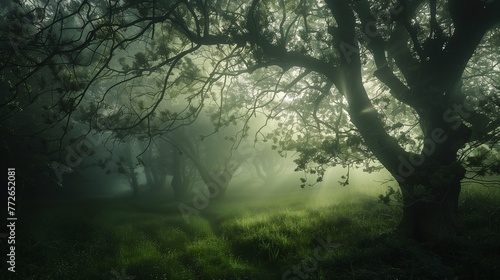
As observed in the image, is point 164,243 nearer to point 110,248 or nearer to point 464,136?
point 110,248

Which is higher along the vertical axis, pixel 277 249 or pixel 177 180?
pixel 177 180

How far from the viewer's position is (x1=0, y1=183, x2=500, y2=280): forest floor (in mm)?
6023

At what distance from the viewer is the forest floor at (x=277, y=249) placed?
6023 mm

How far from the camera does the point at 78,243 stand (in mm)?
11461

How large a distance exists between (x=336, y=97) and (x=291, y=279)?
18.5ft

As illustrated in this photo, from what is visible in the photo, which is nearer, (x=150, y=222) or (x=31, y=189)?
(x=150, y=222)

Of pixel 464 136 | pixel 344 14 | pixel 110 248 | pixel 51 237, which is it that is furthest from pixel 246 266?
pixel 51 237

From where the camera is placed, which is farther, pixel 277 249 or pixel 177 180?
pixel 177 180

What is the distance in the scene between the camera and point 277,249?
9031 millimetres

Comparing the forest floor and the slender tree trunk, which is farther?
the slender tree trunk

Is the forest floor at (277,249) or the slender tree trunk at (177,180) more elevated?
the slender tree trunk at (177,180)

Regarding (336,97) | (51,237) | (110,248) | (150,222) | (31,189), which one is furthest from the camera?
(31,189)

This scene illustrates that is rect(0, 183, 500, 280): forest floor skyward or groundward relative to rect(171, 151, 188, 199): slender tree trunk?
groundward

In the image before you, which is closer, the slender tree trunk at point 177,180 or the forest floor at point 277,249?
the forest floor at point 277,249
